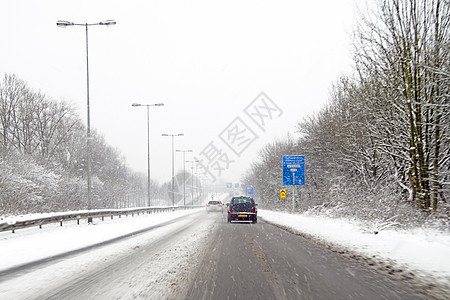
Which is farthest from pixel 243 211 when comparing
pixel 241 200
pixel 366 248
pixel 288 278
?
pixel 288 278

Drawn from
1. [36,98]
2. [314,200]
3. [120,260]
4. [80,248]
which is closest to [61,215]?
[80,248]

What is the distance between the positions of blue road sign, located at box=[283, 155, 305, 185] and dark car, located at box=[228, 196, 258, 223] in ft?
33.6

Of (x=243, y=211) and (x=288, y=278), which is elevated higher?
(x=288, y=278)

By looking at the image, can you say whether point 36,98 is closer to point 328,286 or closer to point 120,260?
point 120,260

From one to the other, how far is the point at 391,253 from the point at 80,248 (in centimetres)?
882

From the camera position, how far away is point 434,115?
45.5ft

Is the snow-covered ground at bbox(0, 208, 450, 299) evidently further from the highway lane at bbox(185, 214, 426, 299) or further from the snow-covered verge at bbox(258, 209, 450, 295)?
the highway lane at bbox(185, 214, 426, 299)

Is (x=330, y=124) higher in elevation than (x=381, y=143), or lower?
higher

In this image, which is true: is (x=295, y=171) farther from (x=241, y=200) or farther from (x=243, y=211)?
(x=243, y=211)

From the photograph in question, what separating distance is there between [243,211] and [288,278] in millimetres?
16158

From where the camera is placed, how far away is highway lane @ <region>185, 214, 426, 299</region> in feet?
18.1

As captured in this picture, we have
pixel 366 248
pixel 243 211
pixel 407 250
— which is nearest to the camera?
pixel 407 250

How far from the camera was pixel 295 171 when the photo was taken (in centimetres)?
3244

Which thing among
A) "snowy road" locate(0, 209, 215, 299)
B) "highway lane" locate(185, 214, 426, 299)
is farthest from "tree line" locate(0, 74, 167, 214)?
"highway lane" locate(185, 214, 426, 299)
